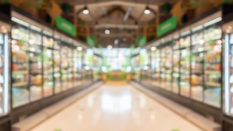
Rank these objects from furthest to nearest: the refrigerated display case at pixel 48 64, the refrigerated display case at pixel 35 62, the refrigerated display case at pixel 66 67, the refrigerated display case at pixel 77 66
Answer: the refrigerated display case at pixel 77 66
the refrigerated display case at pixel 66 67
the refrigerated display case at pixel 48 64
the refrigerated display case at pixel 35 62

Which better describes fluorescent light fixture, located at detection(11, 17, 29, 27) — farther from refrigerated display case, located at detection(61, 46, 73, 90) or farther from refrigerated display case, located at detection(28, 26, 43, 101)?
refrigerated display case, located at detection(61, 46, 73, 90)

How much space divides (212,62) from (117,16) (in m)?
12.9

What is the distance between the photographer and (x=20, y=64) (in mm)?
3869

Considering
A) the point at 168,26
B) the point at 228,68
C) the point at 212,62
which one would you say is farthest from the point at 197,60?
the point at 168,26

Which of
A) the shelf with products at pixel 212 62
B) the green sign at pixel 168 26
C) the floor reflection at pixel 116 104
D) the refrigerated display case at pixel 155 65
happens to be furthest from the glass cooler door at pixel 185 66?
the refrigerated display case at pixel 155 65

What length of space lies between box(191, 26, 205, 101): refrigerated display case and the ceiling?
204 inches

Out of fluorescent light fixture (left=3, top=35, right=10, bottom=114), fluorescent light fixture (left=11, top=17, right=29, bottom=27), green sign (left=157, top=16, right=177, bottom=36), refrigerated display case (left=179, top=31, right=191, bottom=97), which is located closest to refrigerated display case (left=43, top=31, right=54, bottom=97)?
fluorescent light fixture (left=11, top=17, right=29, bottom=27)

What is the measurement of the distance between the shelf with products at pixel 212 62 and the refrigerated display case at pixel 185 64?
0.83 metres

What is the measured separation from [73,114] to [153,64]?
6246 mm

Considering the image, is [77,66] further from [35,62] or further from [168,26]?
[168,26]

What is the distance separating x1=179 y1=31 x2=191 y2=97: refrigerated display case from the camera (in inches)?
203

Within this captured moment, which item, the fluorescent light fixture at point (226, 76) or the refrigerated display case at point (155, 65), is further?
the refrigerated display case at point (155, 65)

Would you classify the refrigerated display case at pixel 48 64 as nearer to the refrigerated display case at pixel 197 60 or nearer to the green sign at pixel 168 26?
the green sign at pixel 168 26

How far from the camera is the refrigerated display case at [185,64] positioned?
5.14m
